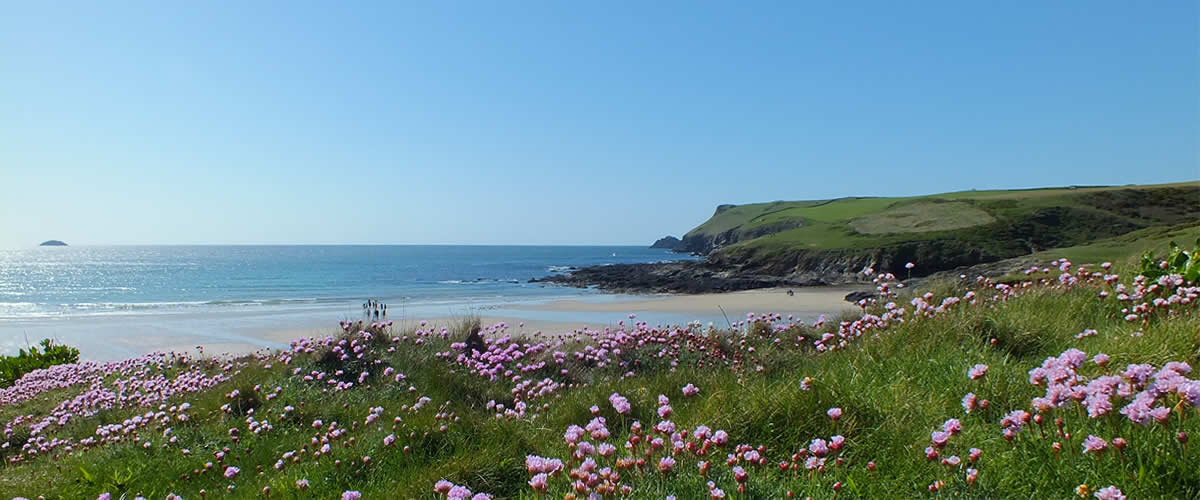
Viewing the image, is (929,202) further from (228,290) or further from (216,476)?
(216,476)

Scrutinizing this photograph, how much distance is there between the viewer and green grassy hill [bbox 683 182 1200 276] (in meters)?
52.3

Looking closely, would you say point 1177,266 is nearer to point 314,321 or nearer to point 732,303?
point 732,303

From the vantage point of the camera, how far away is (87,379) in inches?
409

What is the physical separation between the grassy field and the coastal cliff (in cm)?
3677

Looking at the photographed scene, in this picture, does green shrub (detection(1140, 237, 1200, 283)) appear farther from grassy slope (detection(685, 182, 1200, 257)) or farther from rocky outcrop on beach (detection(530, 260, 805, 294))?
grassy slope (detection(685, 182, 1200, 257))

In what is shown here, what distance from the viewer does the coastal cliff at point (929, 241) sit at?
5034cm

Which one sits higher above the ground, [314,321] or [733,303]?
[314,321]

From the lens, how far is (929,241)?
53.9 metres

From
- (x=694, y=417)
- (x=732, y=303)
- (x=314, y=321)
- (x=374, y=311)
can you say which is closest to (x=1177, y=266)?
(x=694, y=417)

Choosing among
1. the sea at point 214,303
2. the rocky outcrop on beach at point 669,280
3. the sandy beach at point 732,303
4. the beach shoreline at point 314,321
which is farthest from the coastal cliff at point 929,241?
the sea at point 214,303

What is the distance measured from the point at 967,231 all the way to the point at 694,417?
60316mm

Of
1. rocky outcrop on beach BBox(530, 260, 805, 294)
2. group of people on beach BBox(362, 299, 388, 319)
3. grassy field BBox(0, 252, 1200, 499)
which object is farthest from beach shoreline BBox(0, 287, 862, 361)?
grassy field BBox(0, 252, 1200, 499)

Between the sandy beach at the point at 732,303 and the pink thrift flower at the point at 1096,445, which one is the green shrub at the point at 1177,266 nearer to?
the pink thrift flower at the point at 1096,445

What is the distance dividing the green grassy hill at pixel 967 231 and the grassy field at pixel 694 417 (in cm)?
4666
